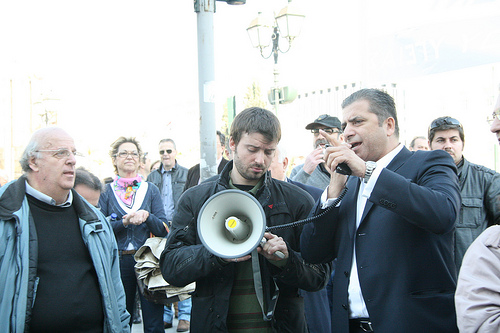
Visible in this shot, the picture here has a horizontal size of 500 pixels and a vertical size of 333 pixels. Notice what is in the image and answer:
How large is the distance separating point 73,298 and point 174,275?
77 centimetres

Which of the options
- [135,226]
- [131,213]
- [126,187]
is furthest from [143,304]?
[126,187]

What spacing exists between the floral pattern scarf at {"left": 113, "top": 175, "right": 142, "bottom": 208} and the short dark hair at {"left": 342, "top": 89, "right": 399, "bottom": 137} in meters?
3.41

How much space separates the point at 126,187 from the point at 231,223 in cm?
334

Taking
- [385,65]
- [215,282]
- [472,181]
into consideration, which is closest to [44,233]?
[215,282]

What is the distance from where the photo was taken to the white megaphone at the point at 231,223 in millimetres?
2508

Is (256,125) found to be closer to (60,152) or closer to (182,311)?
(60,152)

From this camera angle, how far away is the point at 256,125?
2.94 m

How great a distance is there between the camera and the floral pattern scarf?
18.3 ft

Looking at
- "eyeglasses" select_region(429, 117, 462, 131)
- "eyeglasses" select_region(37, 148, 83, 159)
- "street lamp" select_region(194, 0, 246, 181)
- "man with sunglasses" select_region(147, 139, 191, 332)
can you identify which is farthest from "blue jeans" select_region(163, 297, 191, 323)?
"eyeglasses" select_region(429, 117, 462, 131)

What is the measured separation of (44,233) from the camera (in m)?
3.17

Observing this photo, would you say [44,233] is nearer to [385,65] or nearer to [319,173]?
[319,173]

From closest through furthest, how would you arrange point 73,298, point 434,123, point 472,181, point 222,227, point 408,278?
point 408,278 < point 222,227 < point 73,298 < point 472,181 < point 434,123

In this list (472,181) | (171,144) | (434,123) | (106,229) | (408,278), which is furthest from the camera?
(171,144)

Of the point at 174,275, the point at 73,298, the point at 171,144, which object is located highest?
the point at 171,144
